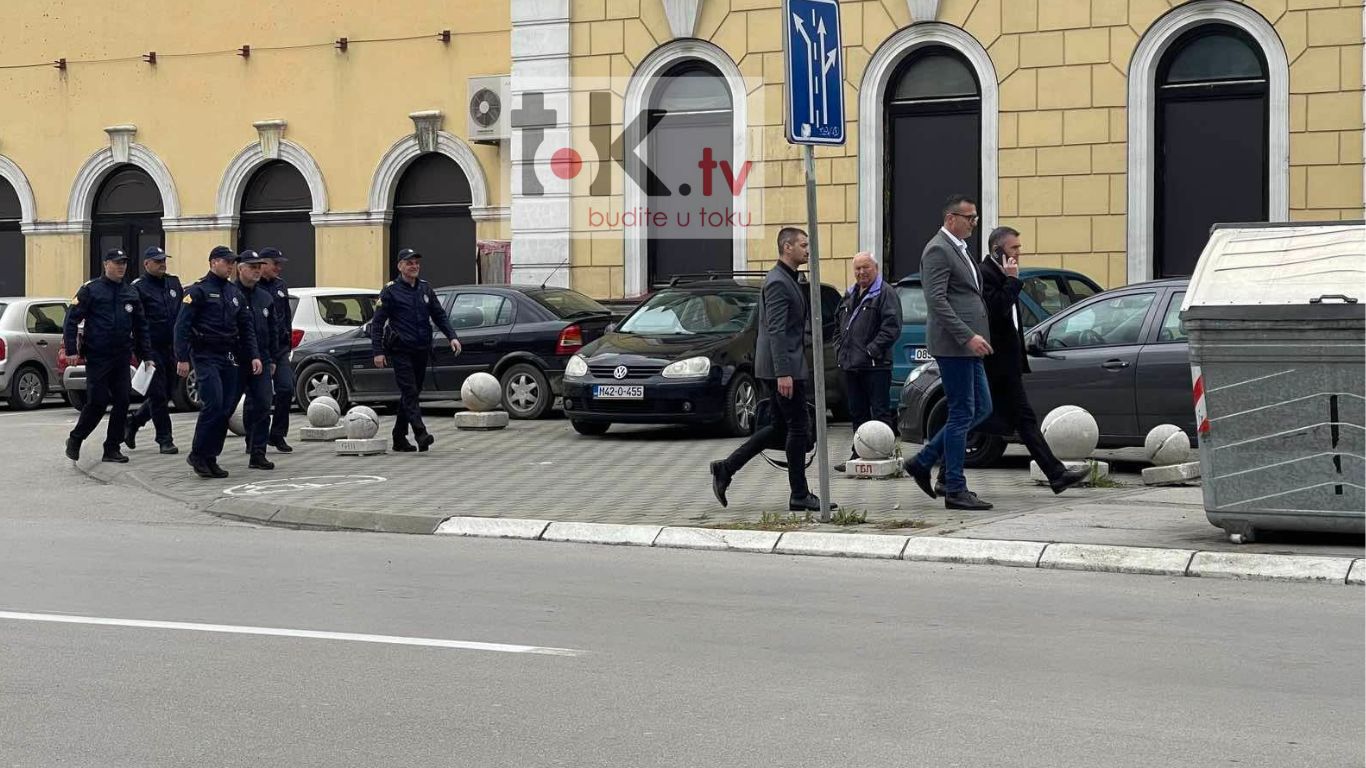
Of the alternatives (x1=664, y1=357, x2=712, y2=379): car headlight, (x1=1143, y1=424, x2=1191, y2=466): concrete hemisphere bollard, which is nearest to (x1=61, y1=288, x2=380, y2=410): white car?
(x1=664, y1=357, x2=712, y2=379): car headlight

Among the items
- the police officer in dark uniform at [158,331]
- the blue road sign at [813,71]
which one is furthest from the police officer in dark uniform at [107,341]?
the blue road sign at [813,71]

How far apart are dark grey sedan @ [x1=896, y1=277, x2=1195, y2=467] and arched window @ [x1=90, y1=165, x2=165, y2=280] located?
63.9 feet

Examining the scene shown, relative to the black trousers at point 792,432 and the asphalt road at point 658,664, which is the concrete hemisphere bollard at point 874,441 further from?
the asphalt road at point 658,664

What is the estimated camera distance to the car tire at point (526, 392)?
20.4 metres

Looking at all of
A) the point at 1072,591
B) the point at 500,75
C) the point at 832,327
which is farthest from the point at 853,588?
the point at 500,75

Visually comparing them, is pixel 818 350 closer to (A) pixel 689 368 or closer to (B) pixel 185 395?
(A) pixel 689 368

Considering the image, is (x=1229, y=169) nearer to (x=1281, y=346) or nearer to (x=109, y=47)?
(x=1281, y=346)

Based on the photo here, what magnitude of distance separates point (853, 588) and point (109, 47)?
25084 millimetres

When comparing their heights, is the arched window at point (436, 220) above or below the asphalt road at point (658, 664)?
above

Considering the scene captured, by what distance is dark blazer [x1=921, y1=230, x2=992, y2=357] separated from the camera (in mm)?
11695

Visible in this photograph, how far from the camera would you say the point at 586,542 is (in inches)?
448

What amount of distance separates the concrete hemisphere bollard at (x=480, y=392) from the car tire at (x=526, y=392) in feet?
3.57

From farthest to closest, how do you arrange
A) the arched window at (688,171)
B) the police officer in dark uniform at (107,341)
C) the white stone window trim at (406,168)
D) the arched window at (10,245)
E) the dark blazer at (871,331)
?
the arched window at (10,245) < the white stone window trim at (406,168) < the arched window at (688,171) < the police officer in dark uniform at (107,341) < the dark blazer at (871,331)

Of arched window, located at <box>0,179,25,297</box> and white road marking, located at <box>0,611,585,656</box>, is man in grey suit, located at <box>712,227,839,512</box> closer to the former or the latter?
white road marking, located at <box>0,611,585,656</box>
